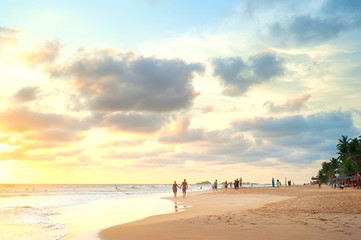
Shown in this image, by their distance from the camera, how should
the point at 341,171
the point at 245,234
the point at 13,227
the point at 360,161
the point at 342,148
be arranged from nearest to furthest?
the point at 245,234, the point at 13,227, the point at 360,161, the point at 341,171, the point at 342,148

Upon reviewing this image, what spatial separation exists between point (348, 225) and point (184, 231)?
6.71 meters

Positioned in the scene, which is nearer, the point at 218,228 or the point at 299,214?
the point at 218,228

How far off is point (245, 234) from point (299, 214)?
20.0 feet

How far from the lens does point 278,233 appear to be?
11.6 m

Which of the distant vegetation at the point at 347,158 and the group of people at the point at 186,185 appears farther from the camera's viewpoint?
the distant vegetation at the point at 347,158

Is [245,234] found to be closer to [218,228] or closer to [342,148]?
[218,228]

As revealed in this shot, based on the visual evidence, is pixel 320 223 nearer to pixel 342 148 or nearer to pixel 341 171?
pixel 341 171

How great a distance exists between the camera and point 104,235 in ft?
44.3

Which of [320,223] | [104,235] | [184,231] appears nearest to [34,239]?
[104,235]

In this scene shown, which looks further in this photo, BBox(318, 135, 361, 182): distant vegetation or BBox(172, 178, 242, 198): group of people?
BBox(318, 135, 361, 182): distant vegetation

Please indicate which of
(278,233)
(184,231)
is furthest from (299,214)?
(184,231)

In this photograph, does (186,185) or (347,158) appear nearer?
(186,185)

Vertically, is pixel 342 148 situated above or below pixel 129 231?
above

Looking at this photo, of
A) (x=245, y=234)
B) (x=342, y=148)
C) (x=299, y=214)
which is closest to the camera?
(x=245, y=234)
